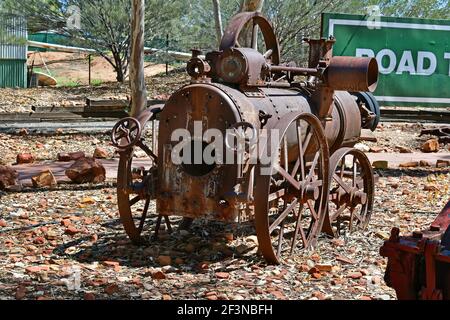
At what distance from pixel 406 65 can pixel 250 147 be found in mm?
8293

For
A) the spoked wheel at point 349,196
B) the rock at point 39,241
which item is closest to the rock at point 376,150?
the spoked wheel at point 349,196

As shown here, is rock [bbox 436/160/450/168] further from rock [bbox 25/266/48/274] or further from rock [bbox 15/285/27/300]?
rock [bbox 15/285/27/300]

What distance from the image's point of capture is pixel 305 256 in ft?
20.5

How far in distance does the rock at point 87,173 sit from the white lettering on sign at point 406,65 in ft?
20.5

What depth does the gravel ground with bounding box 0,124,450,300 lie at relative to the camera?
16.9ft

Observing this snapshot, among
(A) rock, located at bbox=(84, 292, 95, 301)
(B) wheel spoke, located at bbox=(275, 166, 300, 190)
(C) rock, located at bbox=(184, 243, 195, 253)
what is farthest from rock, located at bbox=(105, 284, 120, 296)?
(B) wheel spoke, located at bbox=(275, 166, 300, 190)

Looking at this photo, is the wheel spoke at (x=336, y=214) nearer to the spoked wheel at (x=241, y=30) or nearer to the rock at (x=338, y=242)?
the rock at (x=338, y=242)

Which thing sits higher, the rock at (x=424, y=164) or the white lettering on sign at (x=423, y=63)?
the white lettering on sign at (x=423, y=63)

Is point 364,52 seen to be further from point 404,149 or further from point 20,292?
point 20,292

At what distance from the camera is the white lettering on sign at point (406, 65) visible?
13195mm

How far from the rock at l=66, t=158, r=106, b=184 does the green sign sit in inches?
211

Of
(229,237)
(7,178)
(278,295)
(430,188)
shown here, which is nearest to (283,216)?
(229,237)
